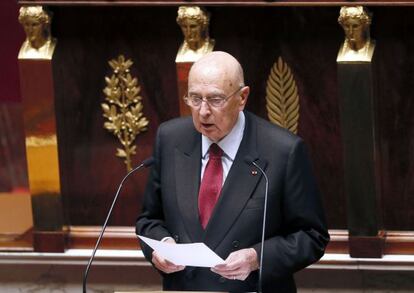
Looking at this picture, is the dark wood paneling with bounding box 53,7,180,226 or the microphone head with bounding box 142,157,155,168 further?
the dark wood paneling with bounding box 53,7,180,226

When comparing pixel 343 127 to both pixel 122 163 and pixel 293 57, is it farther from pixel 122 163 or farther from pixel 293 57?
pixel 122 163

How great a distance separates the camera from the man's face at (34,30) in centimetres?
390

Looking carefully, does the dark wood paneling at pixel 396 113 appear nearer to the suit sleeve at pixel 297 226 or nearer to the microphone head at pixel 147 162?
the suit sleeve at pixel 297 226

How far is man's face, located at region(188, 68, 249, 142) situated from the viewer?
2703 mm

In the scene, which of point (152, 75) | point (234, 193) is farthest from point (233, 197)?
point (152, 75)

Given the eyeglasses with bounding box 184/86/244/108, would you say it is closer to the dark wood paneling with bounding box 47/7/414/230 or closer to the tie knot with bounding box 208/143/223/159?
the tie knot with bounding box 208/143/223/159

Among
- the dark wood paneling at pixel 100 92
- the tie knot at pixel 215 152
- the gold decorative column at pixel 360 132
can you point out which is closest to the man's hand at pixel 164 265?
the tie knot at pixel 215 152

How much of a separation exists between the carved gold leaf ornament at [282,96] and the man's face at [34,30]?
70cm

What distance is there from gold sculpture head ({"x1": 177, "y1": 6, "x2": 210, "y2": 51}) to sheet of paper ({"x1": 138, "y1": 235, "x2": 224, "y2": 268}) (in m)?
1.27

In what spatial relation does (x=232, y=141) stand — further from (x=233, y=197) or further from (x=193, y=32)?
(x=193, y=32)

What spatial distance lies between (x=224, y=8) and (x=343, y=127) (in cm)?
50

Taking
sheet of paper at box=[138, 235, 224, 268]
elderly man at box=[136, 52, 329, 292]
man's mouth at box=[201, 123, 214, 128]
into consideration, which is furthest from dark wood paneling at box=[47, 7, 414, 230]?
sheet of paper at box=[138, 235, 224, 268]

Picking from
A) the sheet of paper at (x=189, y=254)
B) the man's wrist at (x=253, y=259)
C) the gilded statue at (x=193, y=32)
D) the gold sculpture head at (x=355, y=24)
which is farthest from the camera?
the gilded statue at (x=193, y=32)

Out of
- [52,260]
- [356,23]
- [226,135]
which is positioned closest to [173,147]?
[226,135]
